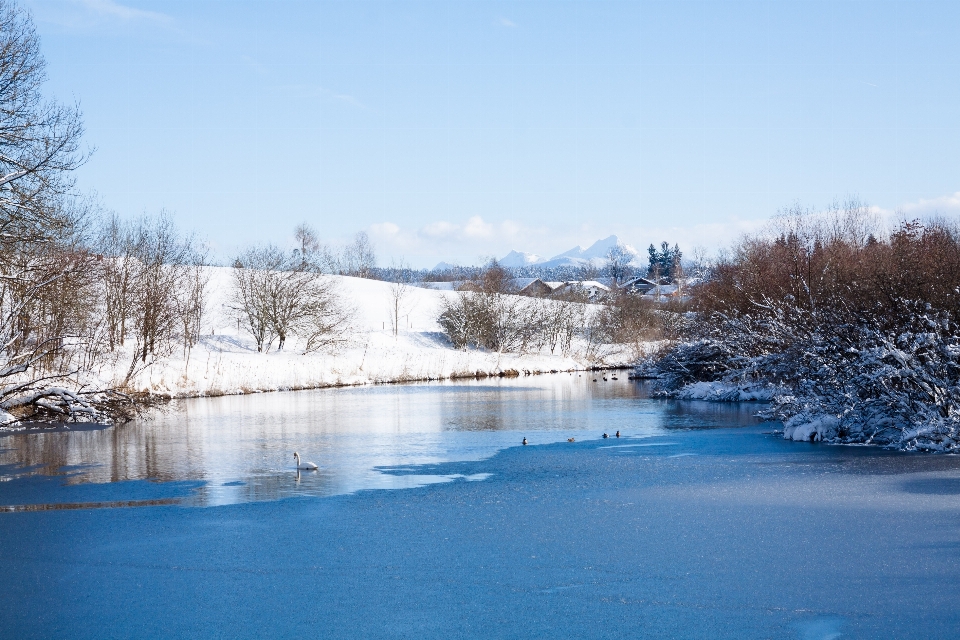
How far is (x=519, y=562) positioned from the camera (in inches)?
336

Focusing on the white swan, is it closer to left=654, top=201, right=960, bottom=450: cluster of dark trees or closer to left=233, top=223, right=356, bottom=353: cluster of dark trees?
left=654, top=201, right=960, bottom=450: cluster of dark trees

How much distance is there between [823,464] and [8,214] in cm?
1652

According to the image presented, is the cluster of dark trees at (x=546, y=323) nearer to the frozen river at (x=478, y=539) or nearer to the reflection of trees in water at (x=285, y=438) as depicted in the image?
the reflection of trees in water at (x=285, y=438)

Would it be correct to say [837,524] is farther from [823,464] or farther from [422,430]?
[422,430]

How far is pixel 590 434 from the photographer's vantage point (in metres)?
19.3

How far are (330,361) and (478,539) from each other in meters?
31.6

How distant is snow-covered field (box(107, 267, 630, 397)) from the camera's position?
32000mm

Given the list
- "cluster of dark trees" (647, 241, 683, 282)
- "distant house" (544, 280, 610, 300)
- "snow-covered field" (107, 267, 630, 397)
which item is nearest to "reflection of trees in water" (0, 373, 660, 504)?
"snow-covered field" (107, 267, 630, 397)

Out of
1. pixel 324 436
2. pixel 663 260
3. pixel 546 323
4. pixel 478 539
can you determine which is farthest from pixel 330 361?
pixel 663 260

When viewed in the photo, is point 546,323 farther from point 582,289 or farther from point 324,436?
point 324,436

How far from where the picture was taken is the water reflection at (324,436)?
45.2ft

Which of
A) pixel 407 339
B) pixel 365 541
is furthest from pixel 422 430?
pixel 407 339

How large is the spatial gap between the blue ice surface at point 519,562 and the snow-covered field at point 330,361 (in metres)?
18.7

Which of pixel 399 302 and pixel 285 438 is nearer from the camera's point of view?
pixel 285 438
